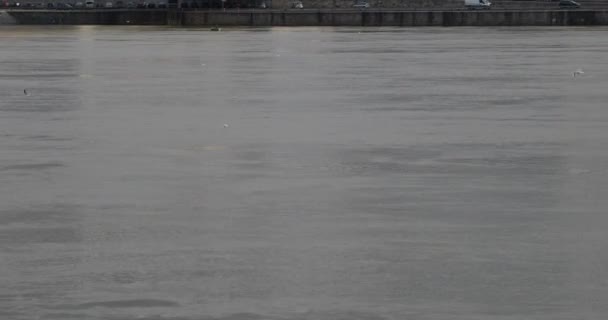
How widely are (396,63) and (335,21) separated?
7963 centimetres

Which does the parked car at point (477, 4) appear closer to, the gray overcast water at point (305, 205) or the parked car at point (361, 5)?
the parked car at point (361, 5)

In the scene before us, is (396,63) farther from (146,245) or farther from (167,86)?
(146,245)

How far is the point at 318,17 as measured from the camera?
120500 millimetres

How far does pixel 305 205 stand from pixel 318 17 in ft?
355

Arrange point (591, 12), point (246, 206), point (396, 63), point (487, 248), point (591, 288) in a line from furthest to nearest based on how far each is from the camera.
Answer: point (591, 12)
point (396, 63)
point (246, 206)
point (487, 248)
point (591, 288)

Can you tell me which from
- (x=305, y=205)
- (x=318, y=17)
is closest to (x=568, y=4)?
(x=318, y=17)

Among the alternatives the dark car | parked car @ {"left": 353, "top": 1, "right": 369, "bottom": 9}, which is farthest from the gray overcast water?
parked car @ {"left": 353, "top": 1, "right": 369, "bottom": 9}

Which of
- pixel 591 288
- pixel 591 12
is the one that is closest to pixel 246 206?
pixel 591 288

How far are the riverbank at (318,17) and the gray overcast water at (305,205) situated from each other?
88.7 metres

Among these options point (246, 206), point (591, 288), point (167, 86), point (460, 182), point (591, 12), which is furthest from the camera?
point (591, 12)

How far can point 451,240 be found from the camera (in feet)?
36.9

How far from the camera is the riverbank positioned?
376 feet

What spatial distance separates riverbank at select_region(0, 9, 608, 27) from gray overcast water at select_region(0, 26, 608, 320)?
291 feet

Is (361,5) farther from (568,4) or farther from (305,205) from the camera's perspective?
(305,205)
